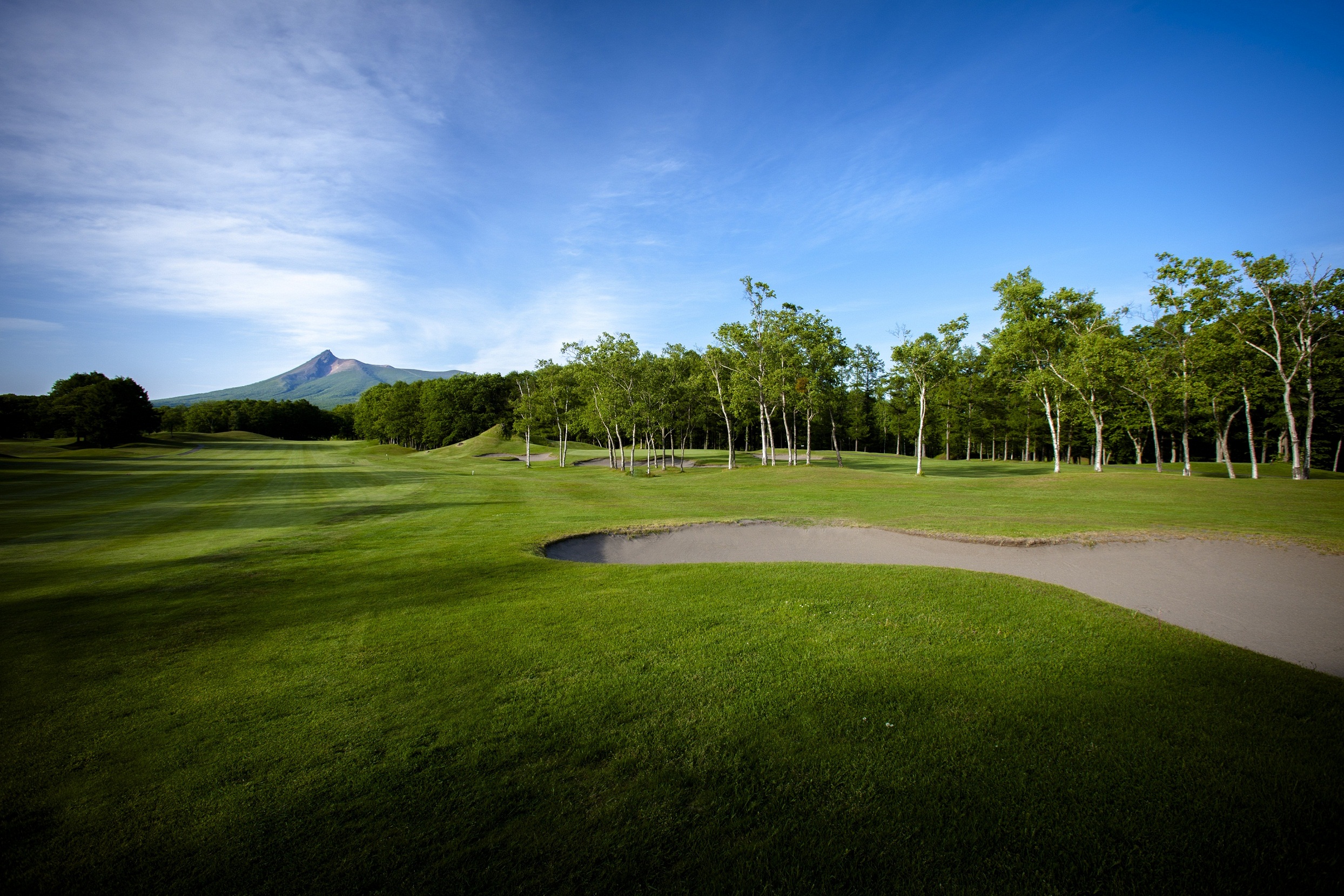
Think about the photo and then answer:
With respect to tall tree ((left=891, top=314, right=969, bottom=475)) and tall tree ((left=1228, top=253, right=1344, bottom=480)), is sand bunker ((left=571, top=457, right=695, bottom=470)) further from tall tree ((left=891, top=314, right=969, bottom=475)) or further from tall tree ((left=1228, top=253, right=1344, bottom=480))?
tall tree ((left=1228, top=253, right=1344, bottom=480))

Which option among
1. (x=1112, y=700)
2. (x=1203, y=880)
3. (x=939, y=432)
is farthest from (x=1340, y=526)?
(x=939, y=432)

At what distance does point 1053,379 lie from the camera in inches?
1506

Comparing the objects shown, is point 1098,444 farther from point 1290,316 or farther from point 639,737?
point 639,737

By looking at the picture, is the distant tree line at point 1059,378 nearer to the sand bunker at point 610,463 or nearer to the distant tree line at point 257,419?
the sand bunker at point 610,463

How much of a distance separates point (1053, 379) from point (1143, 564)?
3116cm

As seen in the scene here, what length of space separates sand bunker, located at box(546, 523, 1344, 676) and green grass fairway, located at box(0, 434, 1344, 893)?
2480mm

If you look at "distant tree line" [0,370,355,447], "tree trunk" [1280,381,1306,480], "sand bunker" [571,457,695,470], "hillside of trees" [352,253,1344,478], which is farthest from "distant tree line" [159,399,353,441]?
"tree trunk" [1280,381,1306,480]

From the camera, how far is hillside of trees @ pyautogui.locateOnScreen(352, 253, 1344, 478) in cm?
3088

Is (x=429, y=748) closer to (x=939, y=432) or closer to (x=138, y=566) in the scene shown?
(x=138, y=566)

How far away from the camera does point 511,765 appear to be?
4.34 m

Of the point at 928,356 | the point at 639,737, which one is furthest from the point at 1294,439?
the point at 639,737

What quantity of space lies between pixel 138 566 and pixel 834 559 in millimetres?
15192

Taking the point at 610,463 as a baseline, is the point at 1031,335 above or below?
above

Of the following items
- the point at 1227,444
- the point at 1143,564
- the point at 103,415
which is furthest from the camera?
the point at 103,415
